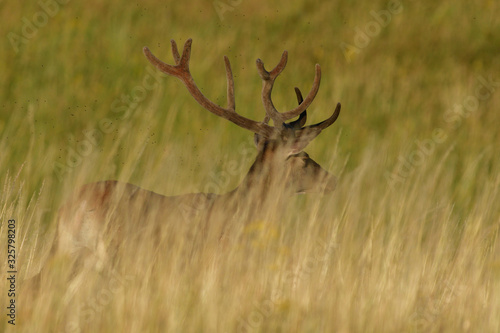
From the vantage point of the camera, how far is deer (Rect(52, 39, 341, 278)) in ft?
18.6

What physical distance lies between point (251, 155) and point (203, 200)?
2.89m

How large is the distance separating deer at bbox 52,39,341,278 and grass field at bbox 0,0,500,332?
14cm

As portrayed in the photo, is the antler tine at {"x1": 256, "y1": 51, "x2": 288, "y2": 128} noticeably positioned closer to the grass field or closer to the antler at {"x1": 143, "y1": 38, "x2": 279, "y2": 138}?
the antler at {"x1": 143, "y1": 38, "x2": 279, "y2": 138}

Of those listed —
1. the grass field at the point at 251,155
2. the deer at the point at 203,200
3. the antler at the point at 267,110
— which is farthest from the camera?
the antler at the point at 267,110

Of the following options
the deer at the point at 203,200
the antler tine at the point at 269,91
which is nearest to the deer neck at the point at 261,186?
the deer at the point at 203,200

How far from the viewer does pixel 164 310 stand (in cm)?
447

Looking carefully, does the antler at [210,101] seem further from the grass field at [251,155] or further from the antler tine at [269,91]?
the grass field at [251,155]

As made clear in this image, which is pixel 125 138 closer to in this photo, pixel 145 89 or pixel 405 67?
pixel 145 89

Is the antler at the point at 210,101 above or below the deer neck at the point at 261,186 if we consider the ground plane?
above

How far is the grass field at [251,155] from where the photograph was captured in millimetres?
4672

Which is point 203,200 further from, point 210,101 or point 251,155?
point 251,155

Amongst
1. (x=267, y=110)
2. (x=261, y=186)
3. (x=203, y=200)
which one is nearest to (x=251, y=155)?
(x=267, y=110)

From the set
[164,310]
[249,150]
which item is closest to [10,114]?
[249,150]

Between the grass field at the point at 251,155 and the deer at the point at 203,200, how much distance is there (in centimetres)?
14
